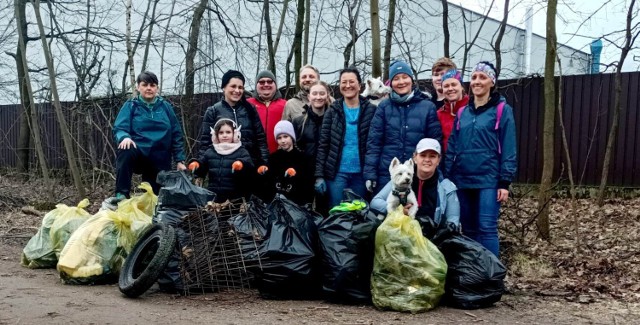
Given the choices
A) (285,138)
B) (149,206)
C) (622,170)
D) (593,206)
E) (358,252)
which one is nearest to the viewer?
(358,252)

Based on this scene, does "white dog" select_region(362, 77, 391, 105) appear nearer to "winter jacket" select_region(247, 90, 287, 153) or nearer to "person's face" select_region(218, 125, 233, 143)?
"winter jacket" select_region(247, 90, 287, 153)

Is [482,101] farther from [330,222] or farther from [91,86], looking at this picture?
[91,86]

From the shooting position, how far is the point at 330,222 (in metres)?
4.42

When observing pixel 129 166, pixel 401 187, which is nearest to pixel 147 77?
pixel 129 166

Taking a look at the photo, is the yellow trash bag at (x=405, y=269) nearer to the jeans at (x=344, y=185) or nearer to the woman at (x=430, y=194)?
the woman at (x=430, y=194)

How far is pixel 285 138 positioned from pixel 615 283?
308cm

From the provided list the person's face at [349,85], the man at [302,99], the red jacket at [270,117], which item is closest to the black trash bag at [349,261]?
the person's face at [349,85]

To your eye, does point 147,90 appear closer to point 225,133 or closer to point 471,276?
point 225,133

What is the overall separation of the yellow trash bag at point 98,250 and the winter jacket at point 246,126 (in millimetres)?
1039

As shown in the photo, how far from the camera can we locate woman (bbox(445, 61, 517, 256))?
4551 mm

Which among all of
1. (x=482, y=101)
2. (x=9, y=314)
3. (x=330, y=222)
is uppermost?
(x=482, y=101)

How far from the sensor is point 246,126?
5602 millimetres

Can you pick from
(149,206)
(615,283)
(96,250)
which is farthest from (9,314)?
(615,283)

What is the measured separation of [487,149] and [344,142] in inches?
47.3
